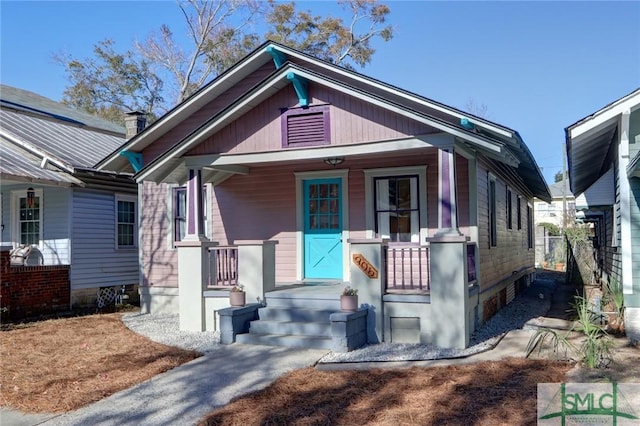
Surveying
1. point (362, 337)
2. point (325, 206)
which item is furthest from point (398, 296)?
point (325, 206)

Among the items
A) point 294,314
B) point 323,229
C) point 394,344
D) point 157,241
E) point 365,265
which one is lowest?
point 394,344

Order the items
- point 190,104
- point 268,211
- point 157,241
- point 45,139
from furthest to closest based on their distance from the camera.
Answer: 1. point 45,139
2. point 157,241
3. point 268,211
4. point 190,104

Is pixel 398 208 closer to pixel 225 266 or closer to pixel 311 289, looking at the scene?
pixel 311 289

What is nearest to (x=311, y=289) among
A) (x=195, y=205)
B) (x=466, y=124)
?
(x=195, y=205)

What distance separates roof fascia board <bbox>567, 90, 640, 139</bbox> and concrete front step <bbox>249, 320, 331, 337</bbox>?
4.74m

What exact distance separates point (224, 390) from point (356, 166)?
5.47m

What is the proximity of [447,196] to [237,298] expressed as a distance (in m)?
3.59

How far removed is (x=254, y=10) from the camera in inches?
1128

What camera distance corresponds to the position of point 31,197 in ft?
44.0

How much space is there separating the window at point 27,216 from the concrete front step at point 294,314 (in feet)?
25.0

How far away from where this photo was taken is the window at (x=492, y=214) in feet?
35.5

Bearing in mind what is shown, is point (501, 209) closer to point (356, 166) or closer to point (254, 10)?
point (356, 166)

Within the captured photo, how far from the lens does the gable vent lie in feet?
28.3

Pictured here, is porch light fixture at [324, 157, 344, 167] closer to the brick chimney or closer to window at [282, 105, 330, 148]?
window at [282, 105, 330, 148]
